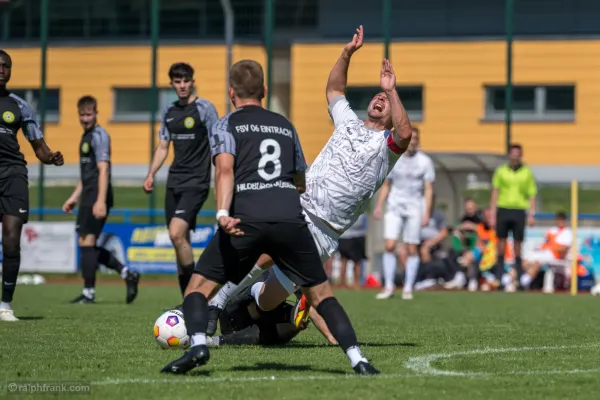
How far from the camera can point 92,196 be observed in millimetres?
13422

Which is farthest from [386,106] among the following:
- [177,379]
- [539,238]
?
[539,238]

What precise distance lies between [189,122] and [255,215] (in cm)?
507

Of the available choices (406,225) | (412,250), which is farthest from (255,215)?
(412,250)

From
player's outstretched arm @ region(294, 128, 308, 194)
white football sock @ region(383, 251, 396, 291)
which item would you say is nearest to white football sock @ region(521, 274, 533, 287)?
white football sock @ region(383, 251, 396, 291)

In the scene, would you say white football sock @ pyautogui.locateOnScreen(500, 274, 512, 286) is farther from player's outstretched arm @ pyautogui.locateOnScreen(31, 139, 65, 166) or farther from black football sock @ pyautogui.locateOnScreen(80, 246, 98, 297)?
player's outstretched arm @ pyautogui.locateOnScreen(31, 139, 65, 166)

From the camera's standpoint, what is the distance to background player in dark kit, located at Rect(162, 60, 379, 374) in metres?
6.21

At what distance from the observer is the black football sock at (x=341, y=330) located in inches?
245

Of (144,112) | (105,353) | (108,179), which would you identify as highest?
(144,112)

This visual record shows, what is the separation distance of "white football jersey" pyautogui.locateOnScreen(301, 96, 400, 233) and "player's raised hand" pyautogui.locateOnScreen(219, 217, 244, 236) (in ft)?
6.26

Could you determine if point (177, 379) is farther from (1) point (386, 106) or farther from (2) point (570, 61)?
(2) point (570, 61)

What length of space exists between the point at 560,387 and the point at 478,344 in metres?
2.35

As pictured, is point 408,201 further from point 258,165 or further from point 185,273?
point 258,165

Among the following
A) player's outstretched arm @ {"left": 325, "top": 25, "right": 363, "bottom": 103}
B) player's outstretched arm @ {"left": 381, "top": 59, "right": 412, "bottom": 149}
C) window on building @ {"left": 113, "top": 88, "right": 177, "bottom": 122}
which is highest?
window on building @ {"left": 113, "top": 88, "right": 177, "bottom": 122}

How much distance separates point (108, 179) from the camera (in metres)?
12.9
